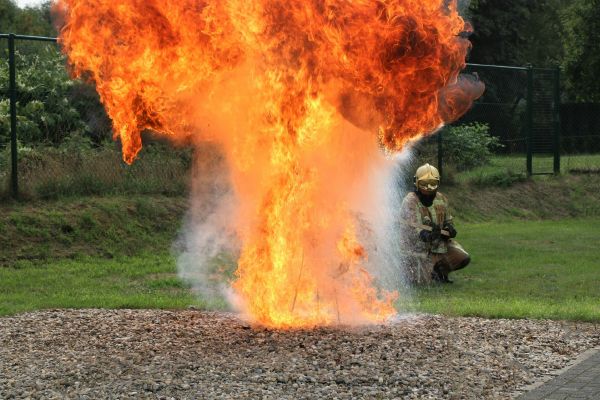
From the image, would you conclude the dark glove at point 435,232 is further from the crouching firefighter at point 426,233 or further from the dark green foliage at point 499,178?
the dark green foliage at point 499,178

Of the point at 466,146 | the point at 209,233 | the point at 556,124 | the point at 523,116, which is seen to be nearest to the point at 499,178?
the point at 466,146

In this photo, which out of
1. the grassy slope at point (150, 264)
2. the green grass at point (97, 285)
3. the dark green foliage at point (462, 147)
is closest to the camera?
the green grass at point (97, 285)

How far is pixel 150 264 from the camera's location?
43.3ft

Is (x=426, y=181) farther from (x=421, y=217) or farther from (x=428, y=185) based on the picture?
(x=421, y=217)

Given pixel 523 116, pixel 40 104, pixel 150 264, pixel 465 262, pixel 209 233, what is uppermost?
pixel 523 116

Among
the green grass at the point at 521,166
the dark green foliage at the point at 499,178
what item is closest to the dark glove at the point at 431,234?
the green grass at the point at 521,166

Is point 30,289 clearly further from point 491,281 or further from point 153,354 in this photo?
point 491,281

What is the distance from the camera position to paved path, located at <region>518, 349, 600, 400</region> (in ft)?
20.8

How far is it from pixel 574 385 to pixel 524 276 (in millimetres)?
6578

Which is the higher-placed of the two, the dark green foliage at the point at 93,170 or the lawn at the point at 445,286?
the dark green foliage at the point at 93,170

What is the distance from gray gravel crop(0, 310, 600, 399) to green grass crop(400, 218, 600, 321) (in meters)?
0.70

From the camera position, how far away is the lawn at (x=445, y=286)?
1013 centimetres

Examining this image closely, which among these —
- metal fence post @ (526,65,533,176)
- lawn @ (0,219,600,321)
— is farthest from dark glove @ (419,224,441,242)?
metal fence post @ (526,65,533,176)

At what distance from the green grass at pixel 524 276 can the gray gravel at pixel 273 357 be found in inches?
27.4
